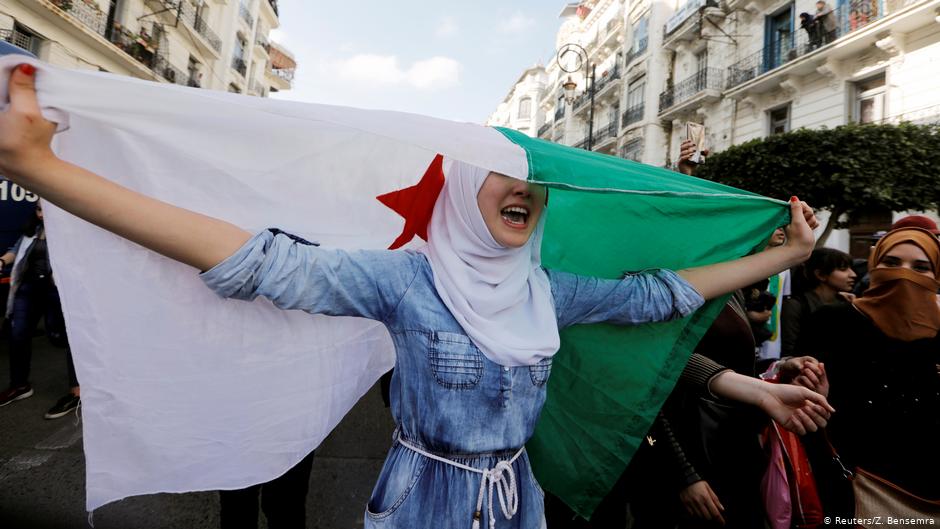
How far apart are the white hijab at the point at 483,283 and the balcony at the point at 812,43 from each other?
16196 millimetres

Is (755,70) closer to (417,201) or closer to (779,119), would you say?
(779,119)

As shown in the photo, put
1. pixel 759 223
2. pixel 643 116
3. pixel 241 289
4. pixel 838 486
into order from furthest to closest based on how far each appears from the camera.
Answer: pixel 643 116 → pixel 838 486 → pixel 759 223 → pixel 241 289

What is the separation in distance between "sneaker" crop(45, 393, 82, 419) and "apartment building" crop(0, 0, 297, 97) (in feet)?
41.0

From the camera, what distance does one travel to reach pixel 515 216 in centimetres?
133

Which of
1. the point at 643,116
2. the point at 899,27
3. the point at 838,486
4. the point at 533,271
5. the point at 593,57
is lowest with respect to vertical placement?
the point at 838,486

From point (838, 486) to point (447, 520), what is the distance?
5.89 feet

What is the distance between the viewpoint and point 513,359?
124 cm

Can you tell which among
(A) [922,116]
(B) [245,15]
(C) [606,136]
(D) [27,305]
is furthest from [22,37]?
(C) [606,136]

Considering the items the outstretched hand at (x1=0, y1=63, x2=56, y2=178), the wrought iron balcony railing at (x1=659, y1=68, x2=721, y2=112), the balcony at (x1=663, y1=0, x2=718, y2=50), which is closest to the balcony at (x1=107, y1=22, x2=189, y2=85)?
the outstretched hand at (x1=0, y1=63, x2=56, y2=178)

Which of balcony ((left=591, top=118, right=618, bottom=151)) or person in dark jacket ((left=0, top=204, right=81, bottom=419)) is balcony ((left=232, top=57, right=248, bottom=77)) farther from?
person in dark jacket ((left=0, top=204, right=81, bottom=419))

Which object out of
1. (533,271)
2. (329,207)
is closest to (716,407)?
(533,271)

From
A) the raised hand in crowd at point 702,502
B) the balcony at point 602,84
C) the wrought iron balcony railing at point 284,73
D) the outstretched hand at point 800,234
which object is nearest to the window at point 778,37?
the balcony at point 602,84

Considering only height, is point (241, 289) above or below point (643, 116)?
below

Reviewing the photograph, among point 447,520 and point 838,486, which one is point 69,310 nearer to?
point 447,520
